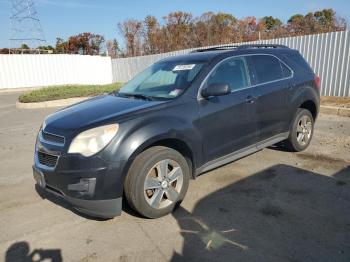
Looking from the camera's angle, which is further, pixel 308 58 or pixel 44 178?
pixel 308 58

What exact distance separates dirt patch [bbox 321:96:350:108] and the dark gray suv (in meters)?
4.50

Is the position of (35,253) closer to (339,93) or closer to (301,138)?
(301,138)

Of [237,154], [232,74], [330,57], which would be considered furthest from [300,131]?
[330,57]

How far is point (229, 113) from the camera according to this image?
4227mm

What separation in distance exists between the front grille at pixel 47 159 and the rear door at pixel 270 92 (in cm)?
276

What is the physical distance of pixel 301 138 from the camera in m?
5.70

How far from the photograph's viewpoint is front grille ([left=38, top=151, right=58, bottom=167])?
3.42 meters

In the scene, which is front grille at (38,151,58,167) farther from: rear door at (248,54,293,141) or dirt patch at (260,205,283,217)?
rear door at (248,54,293,141)

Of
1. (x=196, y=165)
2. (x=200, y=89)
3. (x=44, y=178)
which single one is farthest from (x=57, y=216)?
(x=200, y=89)

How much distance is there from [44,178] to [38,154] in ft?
1.22

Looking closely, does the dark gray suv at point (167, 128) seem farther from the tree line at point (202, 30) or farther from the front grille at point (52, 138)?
the tree line at point (202, 30)

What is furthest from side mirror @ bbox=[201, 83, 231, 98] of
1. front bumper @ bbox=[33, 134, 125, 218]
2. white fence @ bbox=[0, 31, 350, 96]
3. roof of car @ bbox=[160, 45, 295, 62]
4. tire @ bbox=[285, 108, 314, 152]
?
white fence @ bbox=[0, 31, 350, 96]

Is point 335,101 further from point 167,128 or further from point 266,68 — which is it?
point 167,128

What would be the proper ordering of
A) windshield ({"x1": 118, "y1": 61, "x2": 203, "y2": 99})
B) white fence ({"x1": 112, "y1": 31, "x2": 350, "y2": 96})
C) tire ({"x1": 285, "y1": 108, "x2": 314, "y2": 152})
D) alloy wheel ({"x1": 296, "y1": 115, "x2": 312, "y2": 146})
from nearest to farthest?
windshield ({"x1": 118, "y1": 61, "x2": 203, "y2": 99}) → tire ({"x1": 285, "y1": 108, "x2": 314, "y2": 152}) → alloy wheel ({"x1": 296, "y1": 115, "x2": 312, "y2": 146}) → white fence ({"x1": 112, "y1": 31, "x2": 350, "y2": 96})
